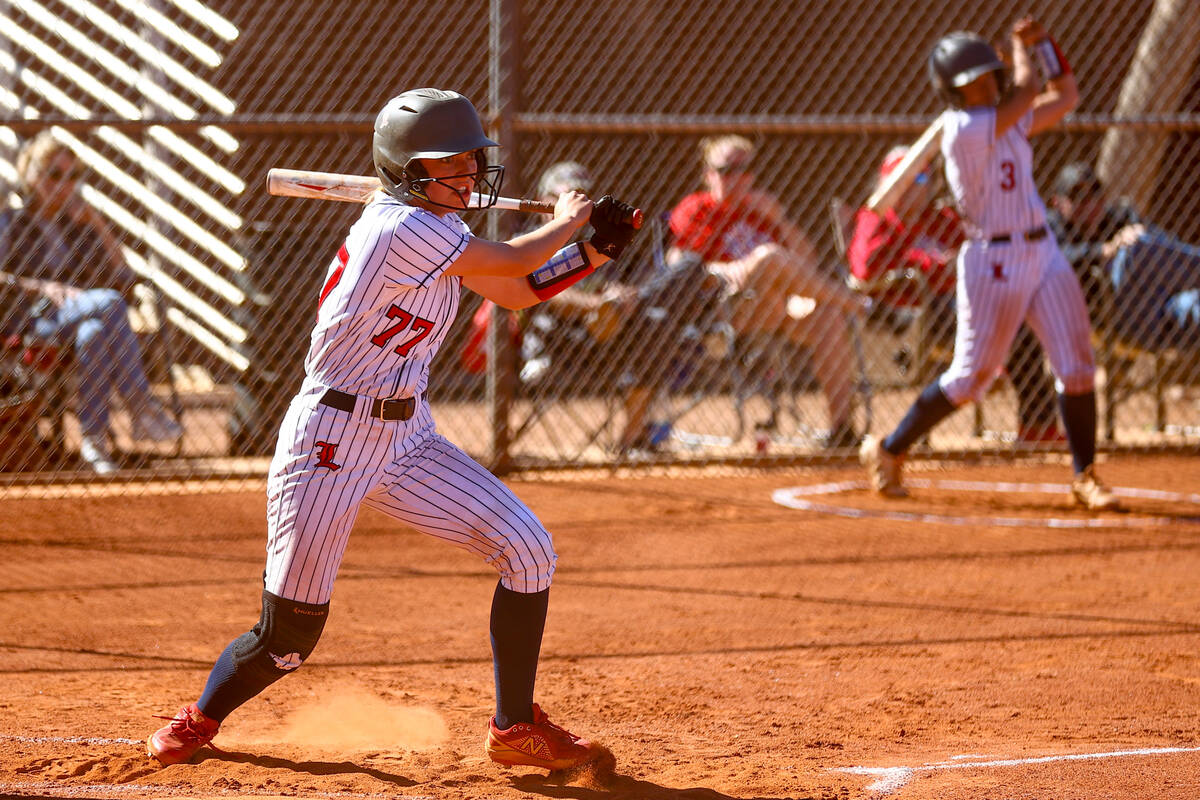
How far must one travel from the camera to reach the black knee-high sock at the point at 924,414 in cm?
650

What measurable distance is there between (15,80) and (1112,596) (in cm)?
709

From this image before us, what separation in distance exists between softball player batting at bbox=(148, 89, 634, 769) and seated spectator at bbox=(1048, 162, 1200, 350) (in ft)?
18.9

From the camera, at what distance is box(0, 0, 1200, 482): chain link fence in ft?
22.9

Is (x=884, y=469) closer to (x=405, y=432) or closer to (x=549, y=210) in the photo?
(x=549, y=210)

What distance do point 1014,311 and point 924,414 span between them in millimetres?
681

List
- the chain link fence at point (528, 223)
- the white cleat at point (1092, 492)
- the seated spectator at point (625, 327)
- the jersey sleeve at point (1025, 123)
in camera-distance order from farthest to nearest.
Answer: the seated spectator at point (625, 327) → the chain link fence at point (528, 223) → the white cleat at point (1092, 492) → the jersey sleeve at point (1025, 123)

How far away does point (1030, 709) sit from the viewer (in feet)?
12.5

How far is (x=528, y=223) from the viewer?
7430 millimetres

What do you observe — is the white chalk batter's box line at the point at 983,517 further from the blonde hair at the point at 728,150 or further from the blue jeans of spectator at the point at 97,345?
the blue jeans of spectator at the point at 97,345

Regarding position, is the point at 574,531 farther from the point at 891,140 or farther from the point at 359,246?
the point at 891,140

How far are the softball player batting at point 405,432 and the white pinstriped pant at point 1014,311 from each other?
3339 mm

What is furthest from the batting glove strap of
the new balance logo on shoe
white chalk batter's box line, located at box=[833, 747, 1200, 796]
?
white chalk batter's box line, located at box=[833, 747, 1200, 796]

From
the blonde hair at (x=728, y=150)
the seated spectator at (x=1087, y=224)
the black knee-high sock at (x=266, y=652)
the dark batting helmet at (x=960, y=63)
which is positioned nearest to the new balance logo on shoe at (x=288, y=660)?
the black knee-high sock at (x=266, y=652)

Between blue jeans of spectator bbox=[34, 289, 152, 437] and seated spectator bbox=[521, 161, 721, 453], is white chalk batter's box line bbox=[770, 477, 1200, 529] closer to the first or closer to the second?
seated spectator bbox=[521, 161, 721, 453]
